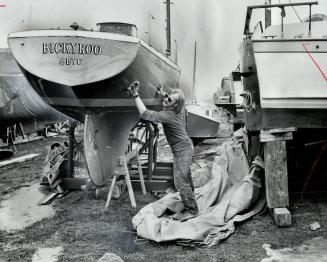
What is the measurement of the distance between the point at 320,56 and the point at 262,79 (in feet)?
2.73

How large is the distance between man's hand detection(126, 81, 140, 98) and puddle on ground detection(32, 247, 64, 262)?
89.0 inches

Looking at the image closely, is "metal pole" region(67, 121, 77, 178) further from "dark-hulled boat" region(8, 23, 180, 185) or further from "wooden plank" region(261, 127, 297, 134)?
"wooden plank" region(261, 127, 297, 134)

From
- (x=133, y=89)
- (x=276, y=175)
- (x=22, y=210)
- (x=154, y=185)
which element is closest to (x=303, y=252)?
(x=276, y=175)

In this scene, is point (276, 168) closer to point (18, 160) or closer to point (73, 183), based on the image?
point (73, 183)

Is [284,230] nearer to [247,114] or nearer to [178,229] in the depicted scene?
[178,229]

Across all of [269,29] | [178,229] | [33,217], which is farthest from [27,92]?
[178,229]

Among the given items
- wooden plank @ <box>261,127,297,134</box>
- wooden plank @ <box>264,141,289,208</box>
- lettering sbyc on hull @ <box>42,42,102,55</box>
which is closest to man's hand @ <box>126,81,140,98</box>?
lettering sbyc on hull @ <box>42,42,102,55</box>

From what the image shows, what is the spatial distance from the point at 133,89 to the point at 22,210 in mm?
2660

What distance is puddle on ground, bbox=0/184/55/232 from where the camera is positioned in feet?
17.2

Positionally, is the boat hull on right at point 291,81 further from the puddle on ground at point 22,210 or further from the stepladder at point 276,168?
the puddle on ground at point 22,210

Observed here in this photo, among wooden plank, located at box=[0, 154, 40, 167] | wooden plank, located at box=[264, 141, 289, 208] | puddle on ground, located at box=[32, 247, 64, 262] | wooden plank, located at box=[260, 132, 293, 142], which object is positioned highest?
wooden plank, located at box=[260, 132, 293, 142]

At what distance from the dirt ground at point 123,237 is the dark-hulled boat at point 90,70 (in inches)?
34.7

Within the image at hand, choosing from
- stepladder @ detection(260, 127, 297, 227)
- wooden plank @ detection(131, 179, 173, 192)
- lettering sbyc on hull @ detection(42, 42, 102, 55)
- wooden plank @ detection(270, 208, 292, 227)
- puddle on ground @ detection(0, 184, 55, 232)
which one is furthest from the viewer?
wooden plank @ detection(131, 179, 173, 192)

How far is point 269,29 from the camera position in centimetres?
701
